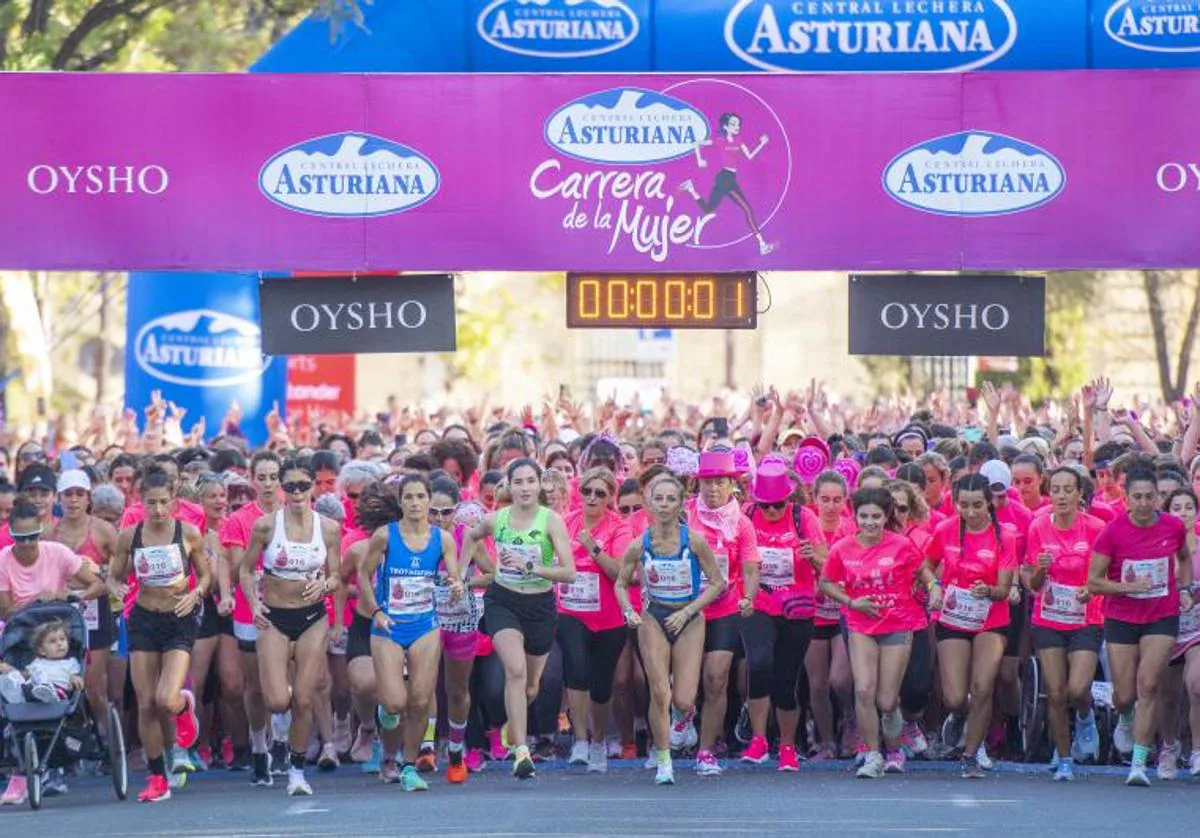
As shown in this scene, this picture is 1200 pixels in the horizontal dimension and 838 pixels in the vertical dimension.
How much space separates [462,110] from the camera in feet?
59.6

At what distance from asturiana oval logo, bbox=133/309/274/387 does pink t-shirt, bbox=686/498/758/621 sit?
9.00 m

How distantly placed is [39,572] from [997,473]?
558cm

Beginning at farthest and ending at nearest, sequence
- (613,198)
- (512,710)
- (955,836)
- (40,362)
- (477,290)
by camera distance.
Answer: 1. (477,290)
2. (40,362)
3. (613,198)
4. (512,710)
5. (955,836)

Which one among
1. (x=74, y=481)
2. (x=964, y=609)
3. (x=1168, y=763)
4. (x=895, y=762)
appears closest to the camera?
(x=1168, y=763)

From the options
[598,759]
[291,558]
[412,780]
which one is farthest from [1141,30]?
[412,780]

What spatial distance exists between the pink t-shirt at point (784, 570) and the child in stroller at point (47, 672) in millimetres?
3938

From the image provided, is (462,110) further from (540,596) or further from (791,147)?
(540,596)

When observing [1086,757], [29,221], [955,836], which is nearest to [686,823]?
[955,836]

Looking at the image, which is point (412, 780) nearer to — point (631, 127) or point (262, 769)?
point (262, 769)

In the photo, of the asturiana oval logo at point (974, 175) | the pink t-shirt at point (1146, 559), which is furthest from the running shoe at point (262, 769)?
the asturiana oval logo at point (974, 175)

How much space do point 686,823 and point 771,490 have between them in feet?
9.74

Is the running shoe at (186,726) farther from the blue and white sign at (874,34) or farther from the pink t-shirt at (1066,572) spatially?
the blue and white sign at (874,34)

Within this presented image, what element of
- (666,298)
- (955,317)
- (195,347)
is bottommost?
(955,317)

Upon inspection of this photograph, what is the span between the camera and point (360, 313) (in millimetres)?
18266
